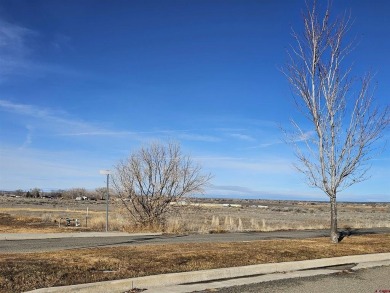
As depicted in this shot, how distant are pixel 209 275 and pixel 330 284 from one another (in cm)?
236

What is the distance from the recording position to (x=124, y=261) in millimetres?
10094

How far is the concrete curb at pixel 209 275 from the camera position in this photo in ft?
25.2

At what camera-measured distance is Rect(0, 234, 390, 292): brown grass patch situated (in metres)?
8.04

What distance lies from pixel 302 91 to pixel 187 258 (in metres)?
8.79

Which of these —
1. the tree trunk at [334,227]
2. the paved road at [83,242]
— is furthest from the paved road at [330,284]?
the paved road at [83,242]

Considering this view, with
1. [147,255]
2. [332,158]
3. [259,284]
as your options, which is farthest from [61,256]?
[332,158]

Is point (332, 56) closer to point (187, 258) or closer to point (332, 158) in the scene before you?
point (332, 158)

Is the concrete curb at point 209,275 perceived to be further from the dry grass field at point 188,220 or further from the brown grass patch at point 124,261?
the dry grass field at point 188,220

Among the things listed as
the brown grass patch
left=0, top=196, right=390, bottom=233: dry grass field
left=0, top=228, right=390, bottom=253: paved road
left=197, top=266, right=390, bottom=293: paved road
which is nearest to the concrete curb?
the brown grass patch

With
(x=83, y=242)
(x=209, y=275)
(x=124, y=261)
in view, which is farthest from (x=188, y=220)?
(x=209, y=275)

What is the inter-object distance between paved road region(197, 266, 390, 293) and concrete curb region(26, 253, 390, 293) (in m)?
0.90

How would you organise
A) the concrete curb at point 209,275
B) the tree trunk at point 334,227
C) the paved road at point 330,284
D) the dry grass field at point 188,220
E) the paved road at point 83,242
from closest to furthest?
the concrete curb at point 209,275 → the paved road at point 330,284 → the paved road at point 83,242 → the tree trunk at point 334,227 → the dry grass field at point 188,220

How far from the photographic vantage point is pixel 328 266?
1164 centimetres

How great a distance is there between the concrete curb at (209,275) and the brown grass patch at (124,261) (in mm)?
380
